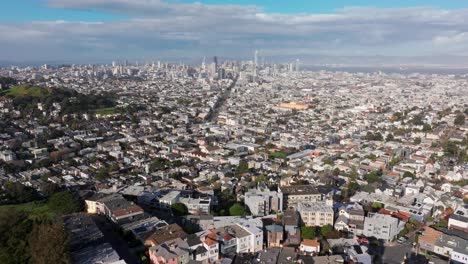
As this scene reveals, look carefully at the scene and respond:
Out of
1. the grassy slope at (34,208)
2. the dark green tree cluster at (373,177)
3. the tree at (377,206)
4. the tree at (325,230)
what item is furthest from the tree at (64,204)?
the dark green tree cluster at (373,177)

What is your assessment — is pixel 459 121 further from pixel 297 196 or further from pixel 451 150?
pixel 297 196

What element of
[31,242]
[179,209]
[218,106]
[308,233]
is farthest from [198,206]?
[218,106]

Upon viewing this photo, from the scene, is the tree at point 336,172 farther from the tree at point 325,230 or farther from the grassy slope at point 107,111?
the grassy slope at point 107,111

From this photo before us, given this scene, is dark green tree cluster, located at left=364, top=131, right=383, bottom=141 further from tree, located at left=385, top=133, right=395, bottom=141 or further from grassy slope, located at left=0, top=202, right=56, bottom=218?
grassy slope, located at left=0, top=202, right=56, bottom=218

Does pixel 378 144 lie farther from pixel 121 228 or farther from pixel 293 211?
pixel 121 228

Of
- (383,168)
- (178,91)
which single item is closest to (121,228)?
(383,168)
